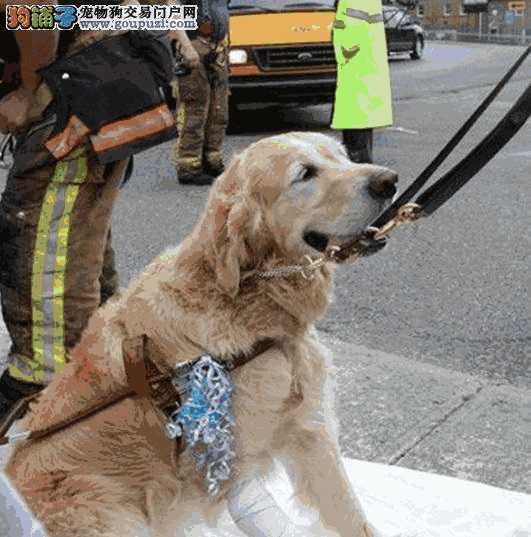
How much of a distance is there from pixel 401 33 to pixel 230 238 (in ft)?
71.8

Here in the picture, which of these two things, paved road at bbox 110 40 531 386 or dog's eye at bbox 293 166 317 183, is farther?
paved road at bbox 110 40 531 386

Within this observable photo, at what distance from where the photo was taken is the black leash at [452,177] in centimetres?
208

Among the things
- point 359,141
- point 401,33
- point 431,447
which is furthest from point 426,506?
point 401,33

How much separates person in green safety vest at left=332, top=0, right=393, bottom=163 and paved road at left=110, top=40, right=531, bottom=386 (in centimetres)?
48

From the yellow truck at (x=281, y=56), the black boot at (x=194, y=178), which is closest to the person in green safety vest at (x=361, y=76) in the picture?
the black boot at (x=194, y=178)

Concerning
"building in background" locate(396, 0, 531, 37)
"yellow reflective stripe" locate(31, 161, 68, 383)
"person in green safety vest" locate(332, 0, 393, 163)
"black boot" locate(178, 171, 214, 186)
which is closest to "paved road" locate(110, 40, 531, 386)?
"black boot" locate(178, 171, 214, 186)

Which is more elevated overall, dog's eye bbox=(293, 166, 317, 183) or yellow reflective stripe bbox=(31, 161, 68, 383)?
dog's eye bbox=(293, 166, 317, 183)

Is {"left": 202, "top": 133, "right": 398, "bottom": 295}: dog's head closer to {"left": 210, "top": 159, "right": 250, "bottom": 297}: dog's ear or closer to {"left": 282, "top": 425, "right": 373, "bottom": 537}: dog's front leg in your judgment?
{"left": 210, "top": 159, "right": 250, "bottom": 297}: dog's ear

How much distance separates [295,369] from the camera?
2516mm

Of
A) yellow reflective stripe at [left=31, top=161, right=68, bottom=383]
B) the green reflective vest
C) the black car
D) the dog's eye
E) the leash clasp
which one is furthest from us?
the black car

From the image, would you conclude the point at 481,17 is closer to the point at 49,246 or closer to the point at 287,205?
the point at 49,246

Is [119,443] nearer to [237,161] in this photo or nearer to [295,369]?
[295,369]

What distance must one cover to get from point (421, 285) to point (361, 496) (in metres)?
2.47

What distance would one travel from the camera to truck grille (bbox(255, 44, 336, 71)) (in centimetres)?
1111
